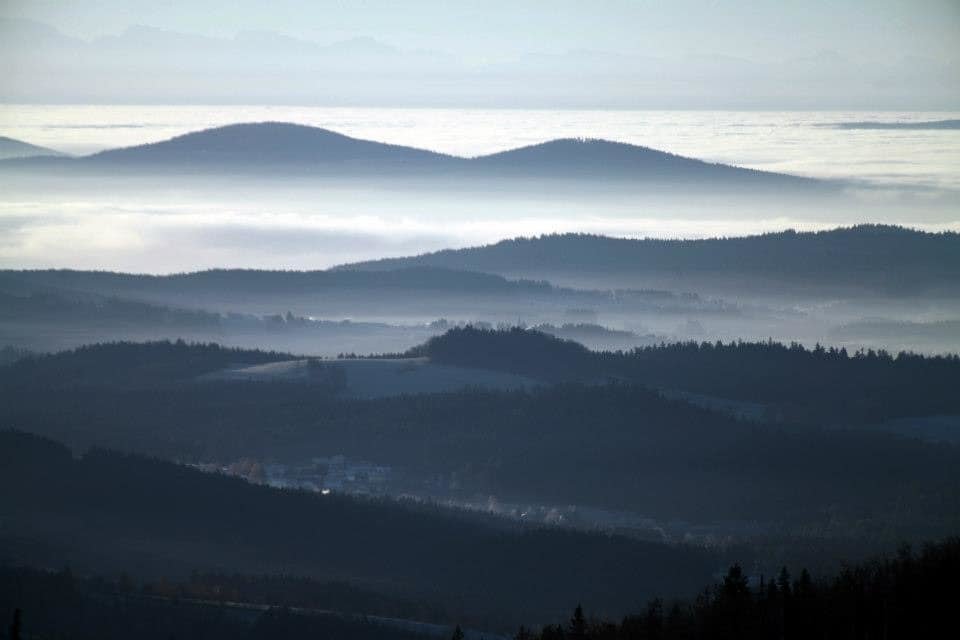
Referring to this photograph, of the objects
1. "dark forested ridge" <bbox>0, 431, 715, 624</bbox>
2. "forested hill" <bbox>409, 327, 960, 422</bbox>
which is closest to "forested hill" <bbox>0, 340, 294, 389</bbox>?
"forested hill" <bbox>409, 327, 960, 422</bbox>

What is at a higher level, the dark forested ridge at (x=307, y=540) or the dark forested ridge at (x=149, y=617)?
the dark forested ridge at (x=307, y=540)

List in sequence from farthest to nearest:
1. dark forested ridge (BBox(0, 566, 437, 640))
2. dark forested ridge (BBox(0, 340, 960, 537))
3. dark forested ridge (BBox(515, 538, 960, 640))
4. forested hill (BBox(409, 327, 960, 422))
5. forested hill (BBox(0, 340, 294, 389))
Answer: forested hill (BBox(0, 340, 294, 389)), forested hill (BBox(409, 327, 960, 422)), dark forested ridge (BBox(0, 340, 960, 537)), dark forested ridge (BBox(0, 566, 437, 640)), dark forested ridge (BBox(515, 538, 960, 640))

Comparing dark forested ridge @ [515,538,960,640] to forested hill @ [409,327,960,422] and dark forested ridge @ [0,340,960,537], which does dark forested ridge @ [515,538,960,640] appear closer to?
dark forested ridge @ [0,340,960,537]

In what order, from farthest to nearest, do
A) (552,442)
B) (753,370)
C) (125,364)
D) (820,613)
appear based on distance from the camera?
(125,364) → (753,370) → (552,442) → (820,613)

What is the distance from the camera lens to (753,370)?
17138 centimetres

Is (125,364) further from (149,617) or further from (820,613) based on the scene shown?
(820,613)

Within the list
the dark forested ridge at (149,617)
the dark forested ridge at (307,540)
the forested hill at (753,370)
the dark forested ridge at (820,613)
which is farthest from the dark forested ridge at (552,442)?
the dark forested ridge at (820,613)

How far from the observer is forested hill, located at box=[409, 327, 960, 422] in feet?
538

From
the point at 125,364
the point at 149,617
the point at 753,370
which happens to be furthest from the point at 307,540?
the point at 753,370

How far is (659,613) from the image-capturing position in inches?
3425

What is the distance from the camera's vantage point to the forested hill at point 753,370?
6452 inches

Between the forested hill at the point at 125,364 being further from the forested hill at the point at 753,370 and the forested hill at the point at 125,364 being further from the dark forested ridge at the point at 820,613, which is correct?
the dark forested ridge at the point at 820,613

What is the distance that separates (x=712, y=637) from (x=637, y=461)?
70.0 m

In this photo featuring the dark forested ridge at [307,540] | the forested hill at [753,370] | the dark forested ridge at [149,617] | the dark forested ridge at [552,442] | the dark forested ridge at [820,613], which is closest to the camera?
the dark forested ridge at [820,613]
